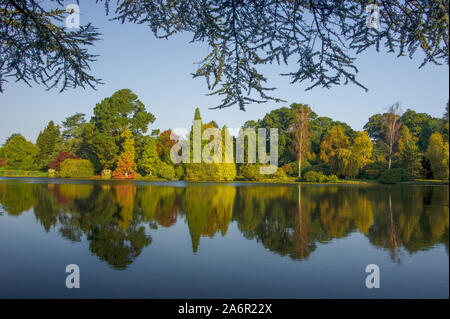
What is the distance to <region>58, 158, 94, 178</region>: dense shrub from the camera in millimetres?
38156

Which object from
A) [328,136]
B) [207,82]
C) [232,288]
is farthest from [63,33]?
[328,136]

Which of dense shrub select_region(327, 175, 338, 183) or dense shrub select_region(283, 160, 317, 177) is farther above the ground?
dense shrub select_region(283, 160, 317, 177)

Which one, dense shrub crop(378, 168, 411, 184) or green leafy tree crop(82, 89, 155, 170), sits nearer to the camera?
dense shrub crop(378, 168, 411, 184)

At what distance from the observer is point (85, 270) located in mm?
5367

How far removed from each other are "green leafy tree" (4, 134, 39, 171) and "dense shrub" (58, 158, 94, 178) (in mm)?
12991

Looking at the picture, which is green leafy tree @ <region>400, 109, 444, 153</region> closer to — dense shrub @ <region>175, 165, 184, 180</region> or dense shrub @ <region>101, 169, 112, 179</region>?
dense shrub @ <region>175, 165, 184, 180</region>

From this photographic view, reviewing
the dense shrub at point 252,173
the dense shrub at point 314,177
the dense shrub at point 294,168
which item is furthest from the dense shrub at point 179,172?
the dense shrub at point 314,177

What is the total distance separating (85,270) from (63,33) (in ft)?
12.9

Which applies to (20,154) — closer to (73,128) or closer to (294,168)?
(73,128)

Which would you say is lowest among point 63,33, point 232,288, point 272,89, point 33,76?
point 232,288

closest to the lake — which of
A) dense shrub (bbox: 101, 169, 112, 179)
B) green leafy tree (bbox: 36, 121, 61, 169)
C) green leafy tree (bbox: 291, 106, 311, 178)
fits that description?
green leafy tree (bbox: 291, 106, 311, 178)

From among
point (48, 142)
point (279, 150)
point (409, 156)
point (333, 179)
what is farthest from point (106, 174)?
point (409, 156)

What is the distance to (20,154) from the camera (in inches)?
1876
